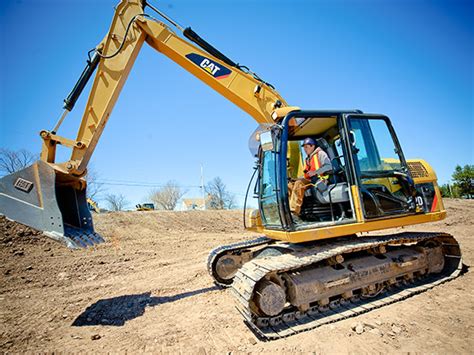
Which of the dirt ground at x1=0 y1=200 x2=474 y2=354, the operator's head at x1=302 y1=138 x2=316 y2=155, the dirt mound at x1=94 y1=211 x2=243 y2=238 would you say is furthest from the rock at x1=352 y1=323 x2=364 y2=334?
the dirt mound at x1=94 y1=211 x2=243 y2=238

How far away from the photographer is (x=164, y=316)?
3.73m

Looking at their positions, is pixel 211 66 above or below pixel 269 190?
above

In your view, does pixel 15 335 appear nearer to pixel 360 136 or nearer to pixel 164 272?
pixel 164 272

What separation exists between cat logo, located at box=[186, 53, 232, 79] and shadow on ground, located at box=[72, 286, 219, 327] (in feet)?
13.0

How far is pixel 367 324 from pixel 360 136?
261 cm

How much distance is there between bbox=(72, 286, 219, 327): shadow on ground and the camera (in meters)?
3.73

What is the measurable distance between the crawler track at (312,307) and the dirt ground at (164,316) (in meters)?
0.11

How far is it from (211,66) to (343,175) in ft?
9.77

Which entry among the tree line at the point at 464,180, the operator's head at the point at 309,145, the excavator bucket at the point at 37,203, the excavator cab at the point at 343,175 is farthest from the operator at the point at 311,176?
the tree line at the point at 464,180

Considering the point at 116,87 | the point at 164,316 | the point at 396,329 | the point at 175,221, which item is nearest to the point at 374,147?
the point at 396,329

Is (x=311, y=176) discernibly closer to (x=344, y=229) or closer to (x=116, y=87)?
(x=344, y=229)

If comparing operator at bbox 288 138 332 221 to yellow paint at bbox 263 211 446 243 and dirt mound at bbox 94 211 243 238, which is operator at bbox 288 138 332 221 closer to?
yellow paint at bbox 263 211 446 243

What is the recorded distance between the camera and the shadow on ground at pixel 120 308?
3.73 meters

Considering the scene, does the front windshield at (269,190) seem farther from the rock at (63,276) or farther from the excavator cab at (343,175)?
the rock at (63,276)
